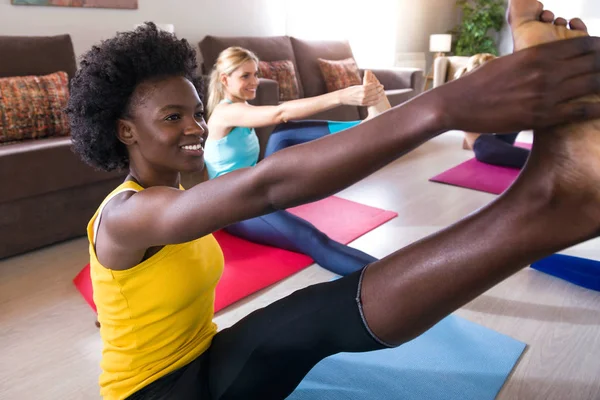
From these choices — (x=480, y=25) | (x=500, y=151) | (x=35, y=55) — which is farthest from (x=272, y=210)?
(x=480, y=25)

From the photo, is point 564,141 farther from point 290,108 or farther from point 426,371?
point 290,108

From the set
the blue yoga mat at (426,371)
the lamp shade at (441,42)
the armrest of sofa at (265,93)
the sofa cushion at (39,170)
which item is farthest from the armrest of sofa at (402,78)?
the blue yoga mat at (426,371)

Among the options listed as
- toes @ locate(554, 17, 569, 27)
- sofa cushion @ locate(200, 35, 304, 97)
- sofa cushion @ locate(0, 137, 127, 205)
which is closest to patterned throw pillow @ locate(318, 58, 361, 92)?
sofa cushion @ locate(200, 35, 304, 97)

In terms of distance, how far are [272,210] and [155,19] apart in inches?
137

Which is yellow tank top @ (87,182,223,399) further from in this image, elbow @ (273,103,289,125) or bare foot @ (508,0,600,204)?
elbow @ (273,103,289,125)

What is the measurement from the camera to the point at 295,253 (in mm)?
2086

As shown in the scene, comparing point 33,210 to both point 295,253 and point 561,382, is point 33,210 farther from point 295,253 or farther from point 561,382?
point 561,382

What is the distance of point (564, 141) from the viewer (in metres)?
0.63

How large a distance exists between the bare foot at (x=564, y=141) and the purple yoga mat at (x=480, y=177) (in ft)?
7.79

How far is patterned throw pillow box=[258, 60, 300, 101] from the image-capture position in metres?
3.76

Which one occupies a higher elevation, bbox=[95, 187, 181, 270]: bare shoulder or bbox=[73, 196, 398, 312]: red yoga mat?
bbox=[95, 187, 181, 270]: bare shoulder

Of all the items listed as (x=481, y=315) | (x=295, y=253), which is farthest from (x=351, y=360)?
(x=295, y=253)

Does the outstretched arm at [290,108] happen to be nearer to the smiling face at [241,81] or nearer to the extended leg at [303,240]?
the smiling face at [241,81]

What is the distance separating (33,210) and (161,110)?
1.59 m
